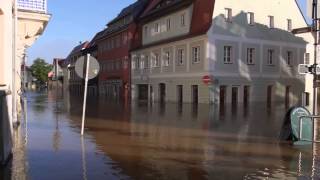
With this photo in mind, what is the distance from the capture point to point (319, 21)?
11.4m

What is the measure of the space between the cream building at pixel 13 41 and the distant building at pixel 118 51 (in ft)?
120

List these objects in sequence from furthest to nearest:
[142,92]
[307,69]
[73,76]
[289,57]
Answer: [73,76] < [142,92] < [289,57] < [307,69]

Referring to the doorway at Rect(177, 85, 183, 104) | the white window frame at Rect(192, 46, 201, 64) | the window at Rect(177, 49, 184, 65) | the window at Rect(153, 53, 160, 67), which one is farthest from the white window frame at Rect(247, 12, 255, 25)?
the window at Rect(153, 53, 160, 67)

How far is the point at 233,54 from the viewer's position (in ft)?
148

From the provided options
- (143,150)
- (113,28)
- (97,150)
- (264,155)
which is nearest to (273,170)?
(264,155)

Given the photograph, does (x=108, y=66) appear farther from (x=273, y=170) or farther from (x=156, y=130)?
(x=273, y=170)

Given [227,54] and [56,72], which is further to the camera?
[227,54]

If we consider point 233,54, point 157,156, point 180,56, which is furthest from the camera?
point 180,56

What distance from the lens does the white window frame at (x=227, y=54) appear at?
146 feet

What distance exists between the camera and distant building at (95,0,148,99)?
63438 millimetres

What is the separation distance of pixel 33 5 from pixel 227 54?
984 inches

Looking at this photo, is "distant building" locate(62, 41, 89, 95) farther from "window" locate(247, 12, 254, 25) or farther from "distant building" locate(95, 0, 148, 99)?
"window" locate(247, 12, 254, 25)

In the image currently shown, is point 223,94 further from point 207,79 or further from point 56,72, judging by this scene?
point 56,72

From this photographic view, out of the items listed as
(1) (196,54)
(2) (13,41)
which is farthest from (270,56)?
(2) (13,41)
